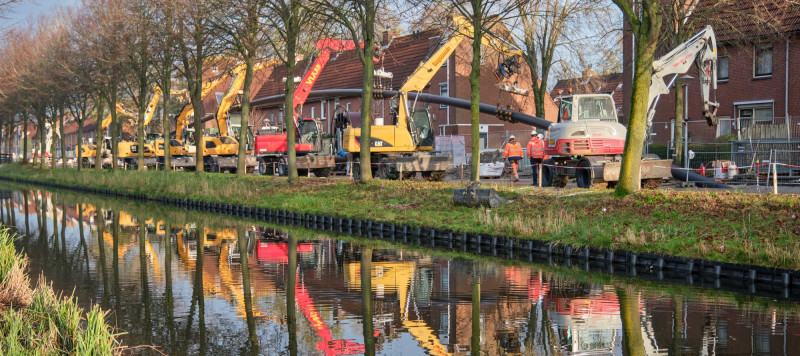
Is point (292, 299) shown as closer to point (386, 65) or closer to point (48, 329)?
point (48, 329)

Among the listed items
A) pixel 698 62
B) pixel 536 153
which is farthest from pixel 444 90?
pixel 698 62

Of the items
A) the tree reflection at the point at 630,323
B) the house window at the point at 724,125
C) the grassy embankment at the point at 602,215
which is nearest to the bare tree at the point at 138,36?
the grassy embankment at the point at 602,215

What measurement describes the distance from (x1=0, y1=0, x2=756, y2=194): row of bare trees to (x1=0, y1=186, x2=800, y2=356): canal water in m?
6.94

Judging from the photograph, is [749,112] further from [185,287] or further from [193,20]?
[185,287]

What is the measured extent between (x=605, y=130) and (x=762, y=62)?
656 inches

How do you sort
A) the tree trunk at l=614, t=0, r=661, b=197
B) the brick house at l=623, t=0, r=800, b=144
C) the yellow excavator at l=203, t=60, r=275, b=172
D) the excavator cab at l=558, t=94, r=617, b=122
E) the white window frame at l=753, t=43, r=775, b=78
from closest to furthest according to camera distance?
the tree trunk at l=614, t=0, r=661, b=197 < the excavator cab at l=558, t=94, r=617, b=122 < the brick house at l=623, t=0, r=800, b=144 < the white window frame at l=753, t=43, r=775, b=78 < the yellow excavator at l=203, t=60, r=275, b=172

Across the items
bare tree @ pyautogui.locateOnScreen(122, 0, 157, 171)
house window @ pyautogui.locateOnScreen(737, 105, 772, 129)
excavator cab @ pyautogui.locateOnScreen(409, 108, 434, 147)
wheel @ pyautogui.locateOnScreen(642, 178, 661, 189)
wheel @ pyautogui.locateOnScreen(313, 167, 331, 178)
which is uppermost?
bare tree @ pyautogui.locateOnScreen(122, 0, 157, 171)

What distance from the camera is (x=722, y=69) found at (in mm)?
41812

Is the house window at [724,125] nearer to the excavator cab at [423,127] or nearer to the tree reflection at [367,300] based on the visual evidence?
the excavator cab at [423,127]

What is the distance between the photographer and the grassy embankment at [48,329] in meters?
7.49

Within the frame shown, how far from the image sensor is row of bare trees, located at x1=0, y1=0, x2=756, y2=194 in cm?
2333

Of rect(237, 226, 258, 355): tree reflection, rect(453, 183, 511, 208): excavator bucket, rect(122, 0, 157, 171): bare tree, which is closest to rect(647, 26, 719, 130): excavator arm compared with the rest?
rect(453, 183, 511, 208): excavator bucket

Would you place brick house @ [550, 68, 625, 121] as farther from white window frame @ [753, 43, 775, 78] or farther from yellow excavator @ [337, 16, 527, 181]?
yellow excavator @ [337, 16, 527, 181]

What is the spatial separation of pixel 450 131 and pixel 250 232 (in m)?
32.2
